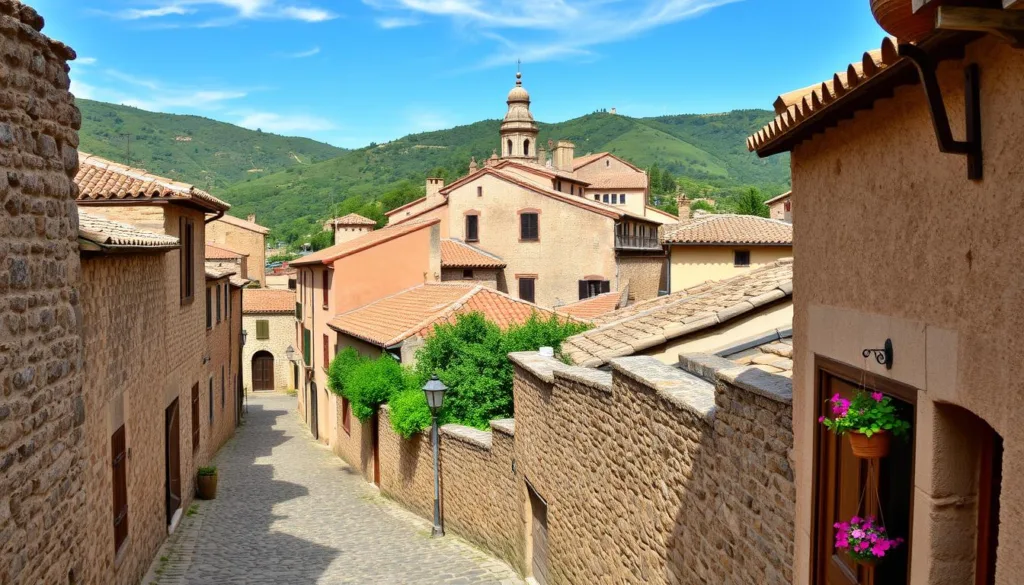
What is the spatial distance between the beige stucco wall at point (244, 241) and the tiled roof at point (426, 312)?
103ft

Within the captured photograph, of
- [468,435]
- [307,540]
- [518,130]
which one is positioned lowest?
[307,540]

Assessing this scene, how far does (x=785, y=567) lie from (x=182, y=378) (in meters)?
12.7

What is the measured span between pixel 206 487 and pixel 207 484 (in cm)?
6

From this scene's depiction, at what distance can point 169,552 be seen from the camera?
42.4ft

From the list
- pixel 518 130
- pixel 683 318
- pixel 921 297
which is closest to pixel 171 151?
pixel 518 130

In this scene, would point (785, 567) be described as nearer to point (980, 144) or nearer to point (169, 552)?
point (980, 144)

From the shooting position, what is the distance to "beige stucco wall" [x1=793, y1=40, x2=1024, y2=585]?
3.06m

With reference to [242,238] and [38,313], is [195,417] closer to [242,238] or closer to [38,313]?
[38,313]

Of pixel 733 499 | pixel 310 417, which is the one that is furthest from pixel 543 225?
pixel 733 499

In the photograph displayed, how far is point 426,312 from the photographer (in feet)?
74.3

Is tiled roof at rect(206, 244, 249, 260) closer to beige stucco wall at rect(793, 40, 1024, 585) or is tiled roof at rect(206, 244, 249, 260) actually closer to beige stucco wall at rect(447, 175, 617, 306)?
beige stucco wall at rect(447, 175, 617, 306)

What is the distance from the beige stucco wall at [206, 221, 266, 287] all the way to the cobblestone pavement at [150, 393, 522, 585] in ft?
115

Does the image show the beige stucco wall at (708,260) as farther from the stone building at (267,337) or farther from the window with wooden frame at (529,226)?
the stone building at (267,337)

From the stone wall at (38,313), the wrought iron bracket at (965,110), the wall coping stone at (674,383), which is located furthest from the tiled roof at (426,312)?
the wrought iron bracket at (965,110)
